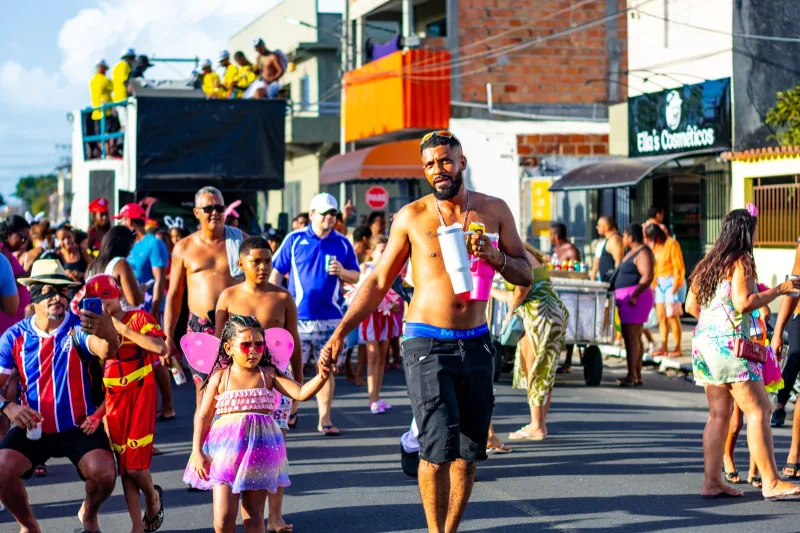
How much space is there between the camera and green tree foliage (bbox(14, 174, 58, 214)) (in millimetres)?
155750

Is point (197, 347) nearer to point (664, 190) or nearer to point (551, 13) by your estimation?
point (664, 190)

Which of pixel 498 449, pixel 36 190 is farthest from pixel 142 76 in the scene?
pixel 36 190

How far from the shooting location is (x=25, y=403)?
6645 millimetres

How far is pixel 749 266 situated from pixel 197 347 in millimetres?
3499

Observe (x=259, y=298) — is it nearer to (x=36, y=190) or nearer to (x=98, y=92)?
(x=98, y=92)

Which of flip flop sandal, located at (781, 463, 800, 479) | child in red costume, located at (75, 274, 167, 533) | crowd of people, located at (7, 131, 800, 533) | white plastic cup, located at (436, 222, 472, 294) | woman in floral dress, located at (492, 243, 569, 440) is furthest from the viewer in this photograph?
woman in floral dress, located at (492, 243, 569, 440)

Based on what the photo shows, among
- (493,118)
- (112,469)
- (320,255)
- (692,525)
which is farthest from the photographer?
(493,118)

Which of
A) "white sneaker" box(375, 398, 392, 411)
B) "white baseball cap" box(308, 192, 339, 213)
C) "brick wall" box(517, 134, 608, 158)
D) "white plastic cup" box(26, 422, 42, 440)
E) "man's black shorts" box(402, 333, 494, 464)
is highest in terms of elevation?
"brick wall" box(517, 134, 608, 158)

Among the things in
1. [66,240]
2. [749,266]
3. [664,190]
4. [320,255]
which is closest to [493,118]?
[664,190]

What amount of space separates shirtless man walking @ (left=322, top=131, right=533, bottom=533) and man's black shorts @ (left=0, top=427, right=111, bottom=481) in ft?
5.04

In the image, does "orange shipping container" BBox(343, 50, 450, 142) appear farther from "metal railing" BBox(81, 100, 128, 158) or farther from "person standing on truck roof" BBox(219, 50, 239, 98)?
"metal railing" BBox(81, 100, 128, 158)

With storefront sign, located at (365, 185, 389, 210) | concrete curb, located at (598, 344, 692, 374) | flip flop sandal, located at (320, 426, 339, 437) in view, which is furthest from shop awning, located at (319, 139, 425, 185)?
flip flop sandal, located at (320, 426, 339, 437)

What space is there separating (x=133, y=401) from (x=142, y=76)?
17997mm

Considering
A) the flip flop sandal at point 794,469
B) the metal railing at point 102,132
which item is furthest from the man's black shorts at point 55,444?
the metal railing at point 102,132
